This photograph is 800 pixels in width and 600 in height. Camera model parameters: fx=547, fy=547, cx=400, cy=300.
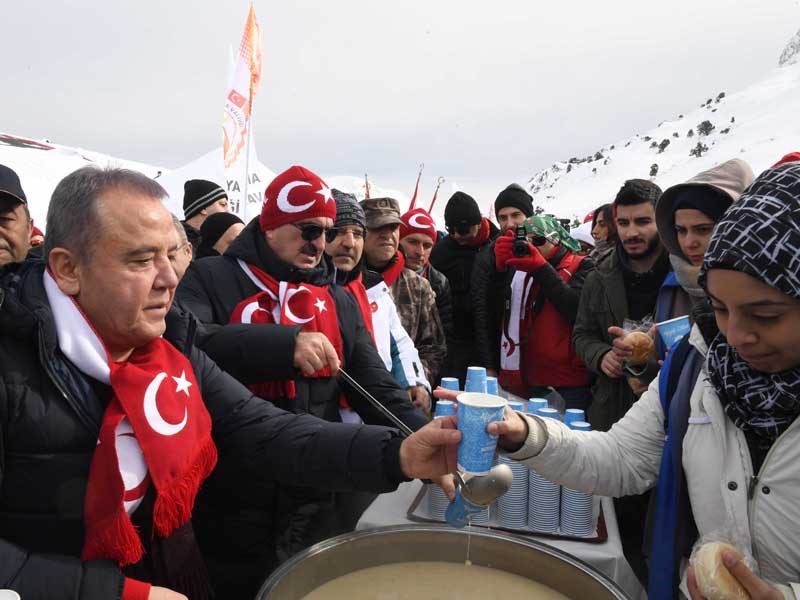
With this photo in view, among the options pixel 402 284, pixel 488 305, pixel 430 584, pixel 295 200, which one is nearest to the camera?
pixel 430 584

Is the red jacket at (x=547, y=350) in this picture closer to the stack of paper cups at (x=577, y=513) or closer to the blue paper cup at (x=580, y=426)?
the blue paper cup at (x=580, y=426)

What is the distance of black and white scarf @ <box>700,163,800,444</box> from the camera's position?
1070 millimetres

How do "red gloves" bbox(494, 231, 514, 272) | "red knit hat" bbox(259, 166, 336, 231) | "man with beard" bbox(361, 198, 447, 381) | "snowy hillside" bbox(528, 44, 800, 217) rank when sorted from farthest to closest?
"snowy hillside" bbox(528, 44, 800, 217)
"red gloves" bbox(494, 231, 514, 272)
"man with beard" bbox(361, 198, 447, 381)
"red knit hat" bbox(259, 166, 336, 231)

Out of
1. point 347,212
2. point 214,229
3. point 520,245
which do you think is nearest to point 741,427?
point 347,212

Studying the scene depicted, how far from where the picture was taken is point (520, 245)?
336cm

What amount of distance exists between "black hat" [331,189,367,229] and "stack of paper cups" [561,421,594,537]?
1.76 m

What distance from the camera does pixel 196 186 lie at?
4668 millimetres

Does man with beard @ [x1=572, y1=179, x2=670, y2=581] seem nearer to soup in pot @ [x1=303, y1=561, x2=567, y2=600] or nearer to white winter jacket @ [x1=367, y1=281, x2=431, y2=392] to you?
white winter jacket @ [x1=367, y1=281, x2=431, y2=392]

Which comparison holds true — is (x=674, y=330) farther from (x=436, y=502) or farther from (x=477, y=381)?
(x=436, y=502)

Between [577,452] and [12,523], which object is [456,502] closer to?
[577,452]

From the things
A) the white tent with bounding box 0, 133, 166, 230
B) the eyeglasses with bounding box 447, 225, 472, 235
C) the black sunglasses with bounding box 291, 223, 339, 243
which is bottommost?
the black sunglasses with bounding box 291, 223, 339, 243

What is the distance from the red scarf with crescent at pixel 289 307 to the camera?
2053 mm

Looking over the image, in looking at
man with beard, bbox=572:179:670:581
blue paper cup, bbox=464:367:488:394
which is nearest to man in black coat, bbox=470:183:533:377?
man with beard, bbox=572:179:670:581

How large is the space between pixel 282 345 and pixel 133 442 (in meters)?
0.68
